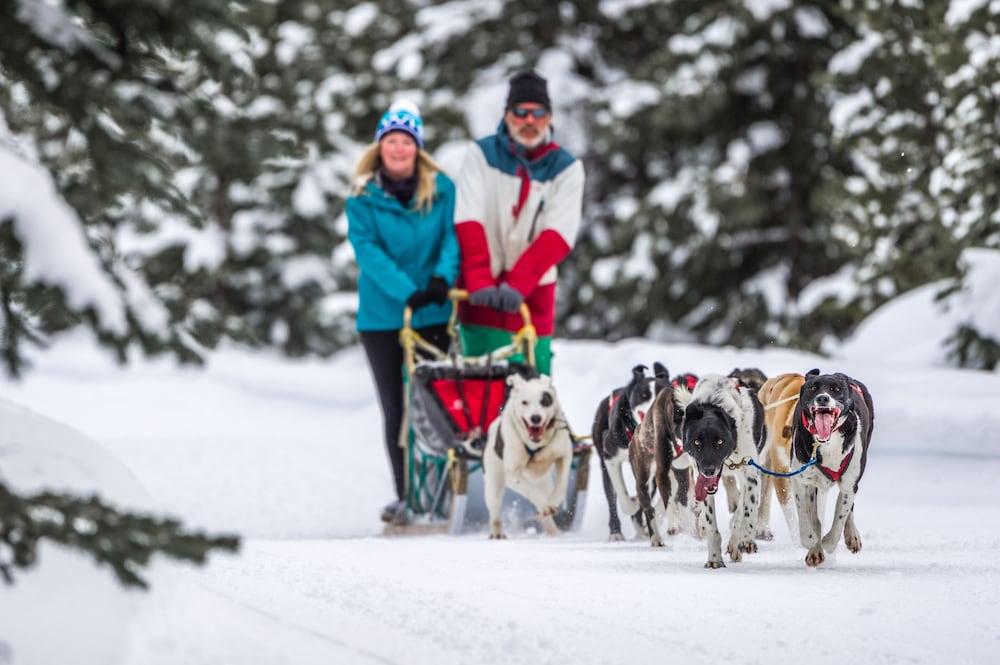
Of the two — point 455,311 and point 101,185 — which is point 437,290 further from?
point 101,185

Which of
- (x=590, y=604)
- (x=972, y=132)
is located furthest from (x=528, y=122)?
(x=972, y=132)

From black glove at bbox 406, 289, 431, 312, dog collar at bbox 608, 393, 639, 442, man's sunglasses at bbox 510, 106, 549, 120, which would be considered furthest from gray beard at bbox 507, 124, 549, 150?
dog collar at bbox 608, 393, 639, 442

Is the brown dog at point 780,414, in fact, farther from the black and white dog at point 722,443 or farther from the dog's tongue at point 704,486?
the dog's tongue at point 704,486

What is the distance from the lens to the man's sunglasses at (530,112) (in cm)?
889

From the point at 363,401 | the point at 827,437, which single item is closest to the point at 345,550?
the point at 827,437

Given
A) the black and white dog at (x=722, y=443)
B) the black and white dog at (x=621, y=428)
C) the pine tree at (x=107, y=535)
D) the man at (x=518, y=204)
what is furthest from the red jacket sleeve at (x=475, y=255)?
the pine tree at (x=107, y=535)

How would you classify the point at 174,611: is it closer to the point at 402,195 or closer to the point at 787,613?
the point at 787,613

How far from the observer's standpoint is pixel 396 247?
9.42m

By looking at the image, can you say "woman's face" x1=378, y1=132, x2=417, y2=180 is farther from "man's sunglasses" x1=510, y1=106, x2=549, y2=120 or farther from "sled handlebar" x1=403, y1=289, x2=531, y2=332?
"sled handlebar" x1=403, y1=289, x2=531, y2=332

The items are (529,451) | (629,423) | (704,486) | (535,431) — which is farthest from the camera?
(529,451)

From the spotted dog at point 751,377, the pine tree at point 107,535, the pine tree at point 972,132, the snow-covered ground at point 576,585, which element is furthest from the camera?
the pine tree at point 972,132

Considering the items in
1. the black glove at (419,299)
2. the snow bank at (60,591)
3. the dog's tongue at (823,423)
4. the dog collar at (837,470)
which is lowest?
the snow bank at (60,591)

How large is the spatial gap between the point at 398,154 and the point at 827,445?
4142mm

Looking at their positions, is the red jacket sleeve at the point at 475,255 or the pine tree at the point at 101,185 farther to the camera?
the red jacket sleeve at the point at 475,255
